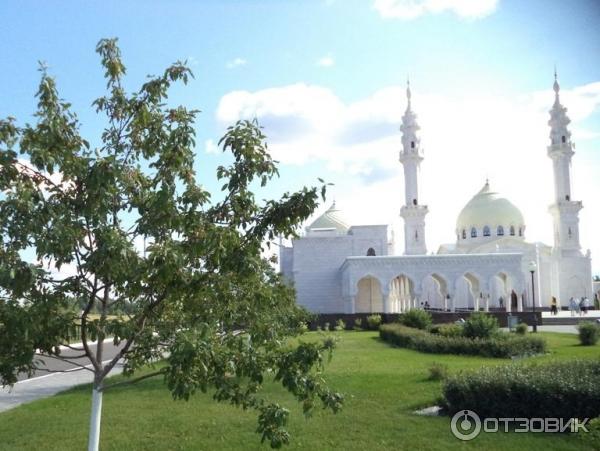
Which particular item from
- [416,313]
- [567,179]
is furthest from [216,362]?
[567,179]

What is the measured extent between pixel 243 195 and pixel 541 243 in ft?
181

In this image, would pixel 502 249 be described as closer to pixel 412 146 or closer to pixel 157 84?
pixel 412 146

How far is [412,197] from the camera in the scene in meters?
50.4

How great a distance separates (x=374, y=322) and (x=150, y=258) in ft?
94.3

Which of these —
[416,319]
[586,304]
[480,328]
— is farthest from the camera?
[586,304]

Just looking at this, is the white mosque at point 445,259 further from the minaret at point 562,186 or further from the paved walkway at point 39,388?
the paved walkway at point 39,388

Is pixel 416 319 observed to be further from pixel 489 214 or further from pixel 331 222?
pixel 489 214

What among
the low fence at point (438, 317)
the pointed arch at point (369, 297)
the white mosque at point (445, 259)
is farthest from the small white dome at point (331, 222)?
the low fence at point (438, 317)

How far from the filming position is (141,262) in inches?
169

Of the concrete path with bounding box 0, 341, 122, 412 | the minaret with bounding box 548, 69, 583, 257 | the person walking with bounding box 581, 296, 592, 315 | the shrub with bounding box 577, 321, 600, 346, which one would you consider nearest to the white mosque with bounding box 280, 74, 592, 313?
the minaret with bounding box 548, 69, 583, 257

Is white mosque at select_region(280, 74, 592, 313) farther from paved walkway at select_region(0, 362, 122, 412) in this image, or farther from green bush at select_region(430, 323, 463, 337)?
paved walkway at select_region(0, 362, 122, 412)

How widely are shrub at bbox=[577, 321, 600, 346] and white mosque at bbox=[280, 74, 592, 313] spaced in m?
19.7

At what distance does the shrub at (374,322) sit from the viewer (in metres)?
31.9

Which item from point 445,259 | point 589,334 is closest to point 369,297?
point 445,259
